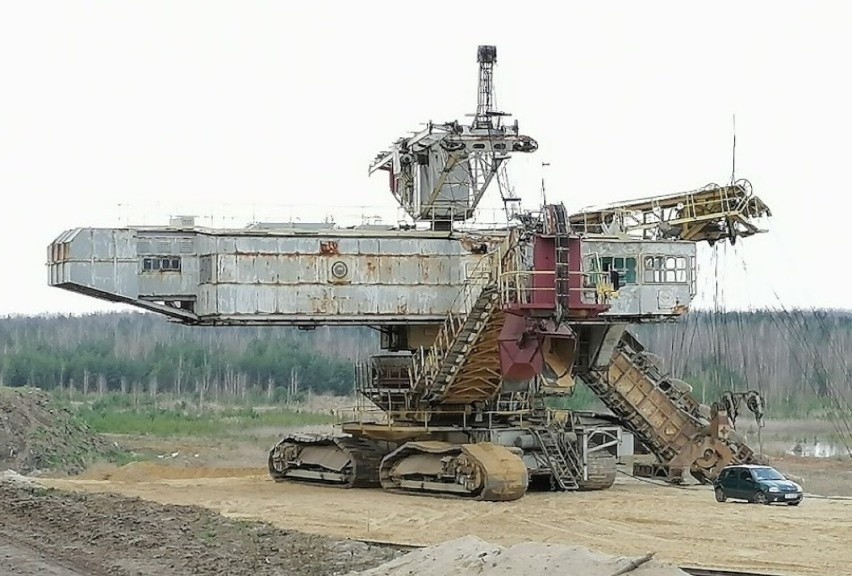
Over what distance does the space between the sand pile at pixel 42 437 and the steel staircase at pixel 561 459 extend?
19.6 meters

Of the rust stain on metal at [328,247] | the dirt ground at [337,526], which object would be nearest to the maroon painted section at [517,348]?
the dirt ground at [337,526]

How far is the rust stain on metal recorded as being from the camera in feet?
133

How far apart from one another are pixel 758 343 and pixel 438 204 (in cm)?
7737

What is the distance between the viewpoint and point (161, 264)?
39.3m

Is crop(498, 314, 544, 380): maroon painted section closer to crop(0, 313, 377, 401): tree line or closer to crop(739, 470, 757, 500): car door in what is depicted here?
crop(739, 470, 757, 500): car door

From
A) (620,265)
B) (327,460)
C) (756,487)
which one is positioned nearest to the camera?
(756,487)

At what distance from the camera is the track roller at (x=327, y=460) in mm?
42125

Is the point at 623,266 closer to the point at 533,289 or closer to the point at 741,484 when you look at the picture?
the point at 533,289

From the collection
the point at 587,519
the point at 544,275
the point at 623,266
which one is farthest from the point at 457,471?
the point at 623,266

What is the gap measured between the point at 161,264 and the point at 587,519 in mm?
12498

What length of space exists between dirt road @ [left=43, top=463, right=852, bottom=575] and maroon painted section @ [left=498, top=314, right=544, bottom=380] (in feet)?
10.8

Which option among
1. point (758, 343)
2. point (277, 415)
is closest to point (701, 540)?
point (277, 415)

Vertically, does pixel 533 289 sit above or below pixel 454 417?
above

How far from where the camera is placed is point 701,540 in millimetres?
30859
